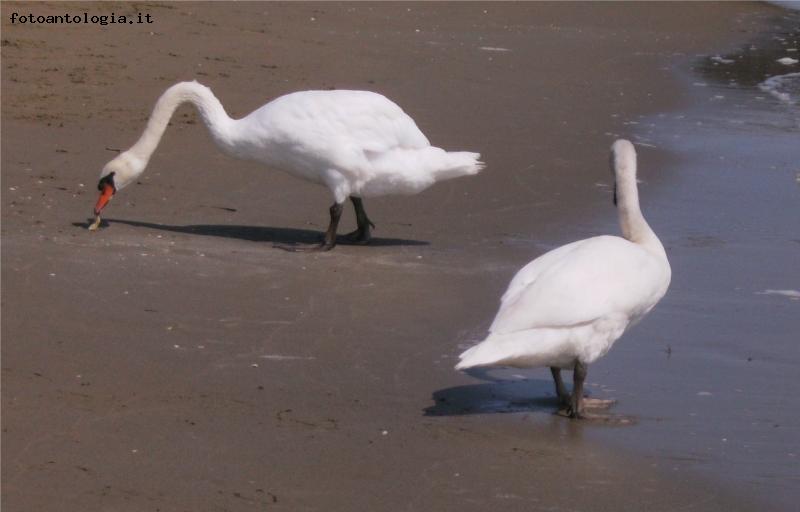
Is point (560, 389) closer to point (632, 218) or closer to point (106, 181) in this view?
point (632, 218)

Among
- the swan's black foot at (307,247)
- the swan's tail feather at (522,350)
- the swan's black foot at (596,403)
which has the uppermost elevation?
the swan's tail feather at (522,350)

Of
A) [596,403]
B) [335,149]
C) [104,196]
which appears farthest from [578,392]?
[104,196]

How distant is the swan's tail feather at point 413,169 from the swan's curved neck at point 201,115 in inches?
38.1

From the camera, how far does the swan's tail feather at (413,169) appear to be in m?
9.41

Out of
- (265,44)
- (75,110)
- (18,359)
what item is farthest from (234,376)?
(265,44)

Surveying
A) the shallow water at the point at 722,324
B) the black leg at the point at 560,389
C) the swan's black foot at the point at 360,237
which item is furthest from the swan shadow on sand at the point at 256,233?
the black leg at the point at 560,389

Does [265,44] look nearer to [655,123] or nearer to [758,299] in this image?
[655,123]

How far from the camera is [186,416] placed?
5645mm

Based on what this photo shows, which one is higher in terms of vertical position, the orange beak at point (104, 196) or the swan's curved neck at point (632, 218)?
the swan's curved neck at point (632, 218)

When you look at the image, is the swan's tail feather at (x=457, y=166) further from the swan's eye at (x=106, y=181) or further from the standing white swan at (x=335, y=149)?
the swan's eye at (x=106, y=181)

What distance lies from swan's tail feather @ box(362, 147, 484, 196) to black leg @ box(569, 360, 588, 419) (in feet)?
11.5

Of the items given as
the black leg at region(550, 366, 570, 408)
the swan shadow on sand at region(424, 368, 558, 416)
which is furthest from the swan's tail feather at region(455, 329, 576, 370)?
the swan shadow on sand at region(424, 368, 558, 416)

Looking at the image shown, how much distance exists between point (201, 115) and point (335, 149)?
1081 millimetres

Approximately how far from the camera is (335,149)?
30.1 ft
